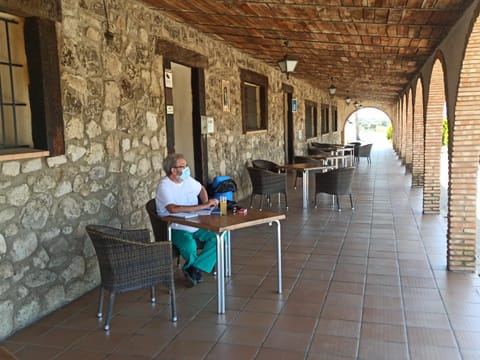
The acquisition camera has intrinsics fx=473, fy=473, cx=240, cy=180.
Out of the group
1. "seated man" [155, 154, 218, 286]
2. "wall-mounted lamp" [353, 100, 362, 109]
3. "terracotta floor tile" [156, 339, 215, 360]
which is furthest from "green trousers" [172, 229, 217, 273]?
"wall-mounted lamp" [353, 100, 362, 109]

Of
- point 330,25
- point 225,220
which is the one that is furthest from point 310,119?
point 225,220

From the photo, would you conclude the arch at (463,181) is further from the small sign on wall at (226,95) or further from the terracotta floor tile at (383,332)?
the small sign on wall at (226,95)

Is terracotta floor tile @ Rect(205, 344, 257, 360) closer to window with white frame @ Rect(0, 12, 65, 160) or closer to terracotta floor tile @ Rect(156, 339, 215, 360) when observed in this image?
terracotta floor tile @ Rect(156, 339, 215, 360)

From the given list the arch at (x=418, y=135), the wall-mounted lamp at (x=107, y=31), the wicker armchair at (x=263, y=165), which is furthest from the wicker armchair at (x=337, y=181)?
the wall-mounted lamp at (x=107, y=31)

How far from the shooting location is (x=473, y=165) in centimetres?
442

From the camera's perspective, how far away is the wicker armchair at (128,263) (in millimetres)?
3105

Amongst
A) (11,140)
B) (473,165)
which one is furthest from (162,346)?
(473,165)

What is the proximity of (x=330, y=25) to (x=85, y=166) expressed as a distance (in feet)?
10.4

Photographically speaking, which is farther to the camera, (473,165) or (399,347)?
(473,165)

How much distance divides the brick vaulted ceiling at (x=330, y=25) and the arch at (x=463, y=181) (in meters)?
0.91

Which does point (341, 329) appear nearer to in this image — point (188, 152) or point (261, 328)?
point (261, 328)

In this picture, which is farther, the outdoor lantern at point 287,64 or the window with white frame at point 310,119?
the window with white frame at point 310,119

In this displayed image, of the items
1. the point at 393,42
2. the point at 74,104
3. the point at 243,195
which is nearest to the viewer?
the point at 74,104

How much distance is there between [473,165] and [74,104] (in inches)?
142
